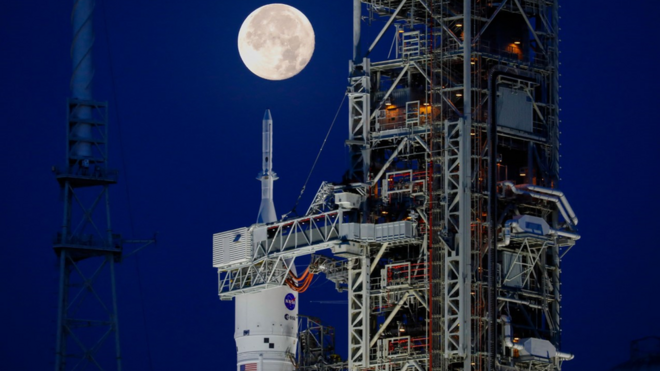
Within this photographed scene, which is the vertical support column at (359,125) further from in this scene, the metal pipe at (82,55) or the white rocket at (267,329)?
the metal pipe at (82,55)

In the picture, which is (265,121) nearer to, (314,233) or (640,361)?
(314,233)

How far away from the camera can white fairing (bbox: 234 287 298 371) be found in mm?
144250

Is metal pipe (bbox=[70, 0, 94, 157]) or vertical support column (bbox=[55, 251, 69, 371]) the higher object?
metal pipe (bbox=[70, 0, 94, 157])

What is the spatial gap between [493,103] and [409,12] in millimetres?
10721

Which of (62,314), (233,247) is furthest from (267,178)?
(62,314)

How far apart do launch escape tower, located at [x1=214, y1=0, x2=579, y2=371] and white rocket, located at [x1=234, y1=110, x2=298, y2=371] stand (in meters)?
2.88

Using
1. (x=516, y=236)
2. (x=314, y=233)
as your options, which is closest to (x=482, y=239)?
(x=516, y=236)

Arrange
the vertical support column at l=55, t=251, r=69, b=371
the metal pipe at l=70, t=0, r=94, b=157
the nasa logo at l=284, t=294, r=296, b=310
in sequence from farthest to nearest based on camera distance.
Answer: the nasa logo at l=284, t=294, r=296, b=310 → the metal pipe at l=70, t=0, r=94, b=157 → the vertical support column at l=55, t=251, r=69, b=371

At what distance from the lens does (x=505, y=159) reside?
139000 millimetres

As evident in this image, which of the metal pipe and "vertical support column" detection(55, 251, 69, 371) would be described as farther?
the metal pipe

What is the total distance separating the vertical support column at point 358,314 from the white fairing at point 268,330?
8759mm

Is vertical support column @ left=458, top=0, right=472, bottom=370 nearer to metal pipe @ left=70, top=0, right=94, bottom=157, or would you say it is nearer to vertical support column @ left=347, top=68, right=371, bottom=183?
vertical support column @ left=347, top=68, right=371, bottom=183

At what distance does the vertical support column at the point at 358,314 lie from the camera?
13600 centimetres

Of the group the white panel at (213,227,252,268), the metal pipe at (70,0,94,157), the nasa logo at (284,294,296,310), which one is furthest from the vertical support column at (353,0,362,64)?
the metal pipe at (70,0,94,157)
